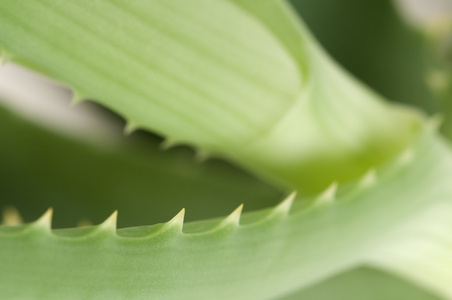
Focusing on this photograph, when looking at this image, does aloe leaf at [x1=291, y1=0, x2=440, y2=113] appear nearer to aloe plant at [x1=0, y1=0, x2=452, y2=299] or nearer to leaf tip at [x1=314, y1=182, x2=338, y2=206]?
aloe plant at [x1=0, y1=0, x2=452, y2=299]

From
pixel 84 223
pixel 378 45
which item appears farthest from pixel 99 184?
pixel 378 45

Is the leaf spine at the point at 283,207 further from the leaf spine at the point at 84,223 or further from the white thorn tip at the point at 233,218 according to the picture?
the leaf spine at the point at 84,223

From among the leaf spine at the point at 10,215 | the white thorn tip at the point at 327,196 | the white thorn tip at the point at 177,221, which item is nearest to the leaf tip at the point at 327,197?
the white thorn tip at the point at 327,196

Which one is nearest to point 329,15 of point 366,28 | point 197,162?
point 366,28

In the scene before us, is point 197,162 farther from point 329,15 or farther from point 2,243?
point 2,243

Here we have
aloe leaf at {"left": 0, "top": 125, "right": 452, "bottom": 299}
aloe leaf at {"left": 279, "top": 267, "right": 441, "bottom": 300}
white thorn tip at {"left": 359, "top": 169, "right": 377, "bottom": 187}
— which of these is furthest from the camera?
aloe leaf at {"left": 279, "top": 267, "right": 441, "bottom": 300}

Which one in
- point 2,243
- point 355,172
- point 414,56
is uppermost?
point 414,56

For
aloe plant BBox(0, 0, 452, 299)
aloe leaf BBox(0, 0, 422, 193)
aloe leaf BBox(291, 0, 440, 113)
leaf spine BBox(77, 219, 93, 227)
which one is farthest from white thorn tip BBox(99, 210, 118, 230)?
aloe leaf BBox(291, 0, 440, 113)
